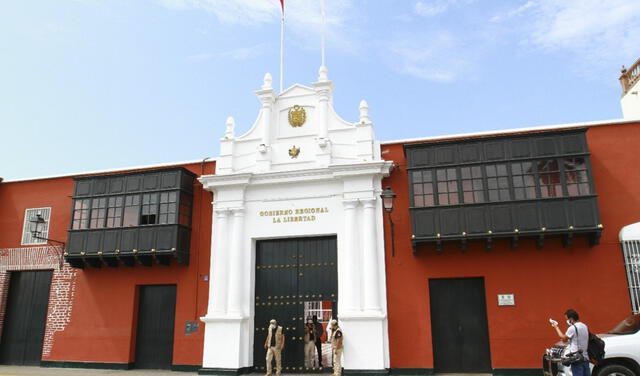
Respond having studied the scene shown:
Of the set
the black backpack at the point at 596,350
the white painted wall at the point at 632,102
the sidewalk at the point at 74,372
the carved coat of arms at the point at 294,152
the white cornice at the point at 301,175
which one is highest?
the white painted wall at the point at 632,102

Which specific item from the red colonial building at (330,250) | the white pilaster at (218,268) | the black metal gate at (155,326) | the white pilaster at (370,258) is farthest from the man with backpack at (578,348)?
the black metal gate at (155,326)

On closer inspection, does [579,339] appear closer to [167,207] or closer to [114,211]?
[167,207]

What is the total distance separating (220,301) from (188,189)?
3546 mm

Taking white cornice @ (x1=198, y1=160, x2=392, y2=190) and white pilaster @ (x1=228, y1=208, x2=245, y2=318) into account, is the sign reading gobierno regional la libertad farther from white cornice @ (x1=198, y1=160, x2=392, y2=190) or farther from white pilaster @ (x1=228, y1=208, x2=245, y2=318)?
Answer: white cornice @ (x1=198, y1=160, x2=392, y2=190)

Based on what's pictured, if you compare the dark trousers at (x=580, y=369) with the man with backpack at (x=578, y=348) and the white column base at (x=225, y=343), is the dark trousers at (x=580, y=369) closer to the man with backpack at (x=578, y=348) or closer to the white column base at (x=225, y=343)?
the man with backpack at (x=578, y=348)

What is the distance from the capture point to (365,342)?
1262 centimetres

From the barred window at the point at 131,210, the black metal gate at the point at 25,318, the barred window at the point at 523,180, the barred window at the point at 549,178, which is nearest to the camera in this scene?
the barred window at the point at 549,178

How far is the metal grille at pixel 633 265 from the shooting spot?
11.9m

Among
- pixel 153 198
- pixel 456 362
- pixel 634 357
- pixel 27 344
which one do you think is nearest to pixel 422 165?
pixel 456 362

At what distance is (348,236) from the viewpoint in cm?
1351

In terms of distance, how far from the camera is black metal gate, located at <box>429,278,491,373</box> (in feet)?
41.3

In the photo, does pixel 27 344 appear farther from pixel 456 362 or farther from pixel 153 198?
pixel 456 362

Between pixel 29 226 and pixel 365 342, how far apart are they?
12047mm

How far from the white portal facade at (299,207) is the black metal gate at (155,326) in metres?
1.67
